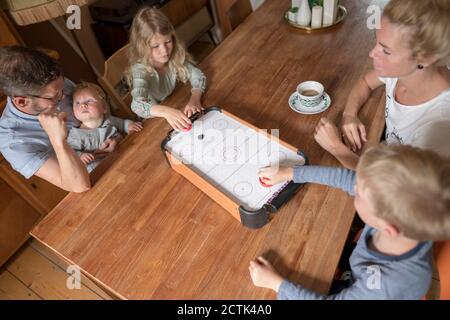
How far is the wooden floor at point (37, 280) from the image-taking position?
4.87ft

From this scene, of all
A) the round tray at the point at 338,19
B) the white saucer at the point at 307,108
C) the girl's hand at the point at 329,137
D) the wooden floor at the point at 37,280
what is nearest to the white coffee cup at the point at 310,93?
the white saucer at the point at 307,108

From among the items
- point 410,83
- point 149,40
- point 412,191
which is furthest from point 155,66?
point 412,191

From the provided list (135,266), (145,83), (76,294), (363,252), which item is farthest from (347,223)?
(76,294)

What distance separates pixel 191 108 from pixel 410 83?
2.30ft

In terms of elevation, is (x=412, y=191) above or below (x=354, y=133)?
above

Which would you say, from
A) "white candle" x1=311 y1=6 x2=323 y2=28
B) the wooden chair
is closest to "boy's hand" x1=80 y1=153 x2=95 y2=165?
the wooden chair

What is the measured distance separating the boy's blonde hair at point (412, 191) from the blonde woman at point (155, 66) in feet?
2.15

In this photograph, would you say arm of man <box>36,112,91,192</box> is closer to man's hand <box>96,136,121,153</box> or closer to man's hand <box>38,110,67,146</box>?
man's hand <box>38,110,67,146</box>

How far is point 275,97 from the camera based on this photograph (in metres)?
1.08

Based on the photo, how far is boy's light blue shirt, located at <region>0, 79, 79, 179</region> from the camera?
936 mm

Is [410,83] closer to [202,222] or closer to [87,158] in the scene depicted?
[202,222]

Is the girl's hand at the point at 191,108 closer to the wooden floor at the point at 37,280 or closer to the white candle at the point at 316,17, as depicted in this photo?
the white candle at the point at 316,17

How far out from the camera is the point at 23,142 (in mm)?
964
